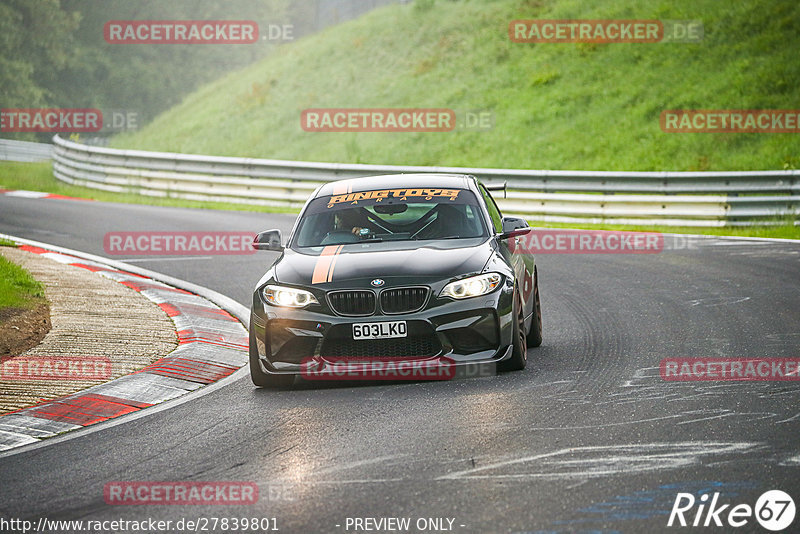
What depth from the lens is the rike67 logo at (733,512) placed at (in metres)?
4.81

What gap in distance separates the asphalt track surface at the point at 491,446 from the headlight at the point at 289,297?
0.68m

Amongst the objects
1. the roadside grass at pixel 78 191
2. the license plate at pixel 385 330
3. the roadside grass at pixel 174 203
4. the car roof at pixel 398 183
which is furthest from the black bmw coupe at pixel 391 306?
the roadside grass at pixel 78 191

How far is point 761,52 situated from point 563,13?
8.98 meters

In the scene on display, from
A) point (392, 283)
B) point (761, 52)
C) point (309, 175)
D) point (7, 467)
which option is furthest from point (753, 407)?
point (761, 52)

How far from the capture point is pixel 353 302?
7984mm

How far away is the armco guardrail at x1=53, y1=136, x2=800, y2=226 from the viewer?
65.0ft

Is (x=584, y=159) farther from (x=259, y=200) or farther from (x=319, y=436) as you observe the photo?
(x=319, y=436)

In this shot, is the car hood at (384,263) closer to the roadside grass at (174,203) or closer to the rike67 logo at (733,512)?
the rike67 logo at (733,512)

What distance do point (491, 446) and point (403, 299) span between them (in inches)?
77.2

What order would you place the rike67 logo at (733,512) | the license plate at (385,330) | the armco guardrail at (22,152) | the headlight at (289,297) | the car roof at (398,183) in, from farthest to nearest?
the armco guardrail at (22,152), the car roof at (398,183), the headlight at (289,297), the license plate at (385,330), the rike67 logo at (733,512)

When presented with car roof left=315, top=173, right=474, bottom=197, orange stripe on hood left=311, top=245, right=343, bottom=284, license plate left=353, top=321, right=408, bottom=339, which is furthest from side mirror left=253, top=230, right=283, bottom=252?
license plate left=353, top=321, right=408, bottom=339

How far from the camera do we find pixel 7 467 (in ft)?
20.9

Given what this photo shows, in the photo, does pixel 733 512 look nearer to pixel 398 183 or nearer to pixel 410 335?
pixel 410 335

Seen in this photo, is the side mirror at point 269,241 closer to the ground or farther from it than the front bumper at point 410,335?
farther from it
